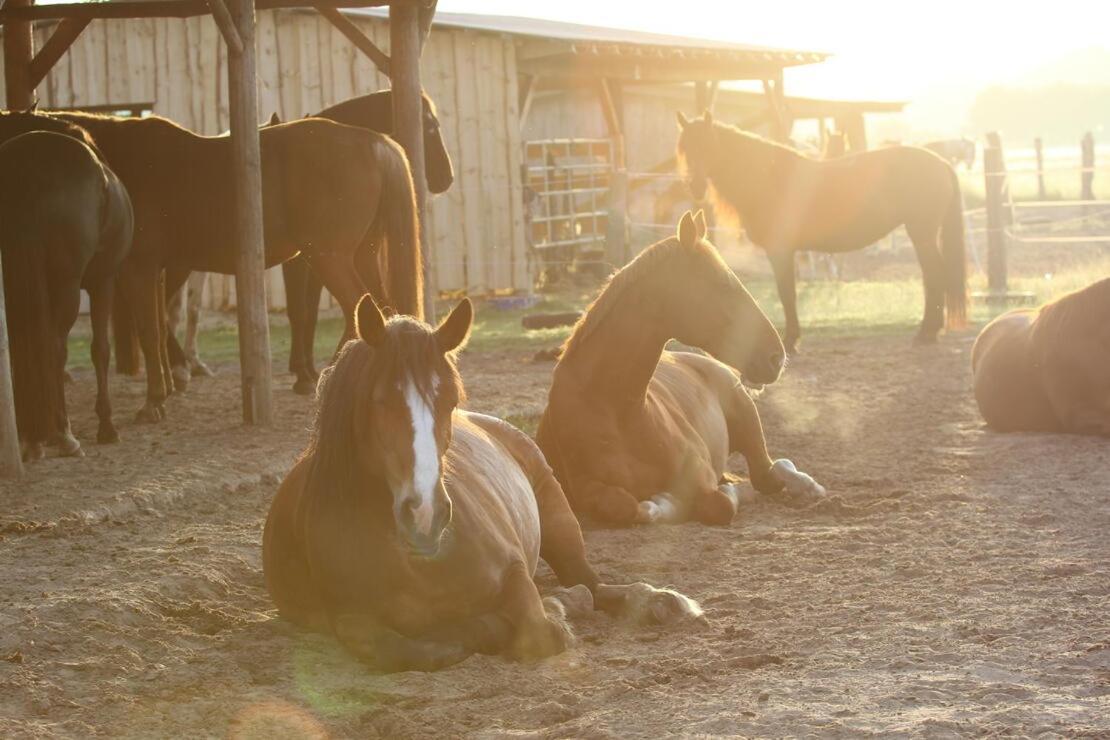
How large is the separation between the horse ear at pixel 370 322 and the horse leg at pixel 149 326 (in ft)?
18.0

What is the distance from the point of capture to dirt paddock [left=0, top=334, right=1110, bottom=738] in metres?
3.83

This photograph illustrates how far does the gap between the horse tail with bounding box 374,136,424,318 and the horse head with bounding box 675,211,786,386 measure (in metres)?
3.38

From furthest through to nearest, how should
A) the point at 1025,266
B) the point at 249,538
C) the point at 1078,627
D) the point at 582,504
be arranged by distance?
the point at 1025,266 < the point at 582,504 < the point at 249,538 < the point at 1078,627

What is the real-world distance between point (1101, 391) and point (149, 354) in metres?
6.00

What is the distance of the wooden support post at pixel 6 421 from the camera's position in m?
6.94

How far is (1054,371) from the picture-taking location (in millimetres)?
8352

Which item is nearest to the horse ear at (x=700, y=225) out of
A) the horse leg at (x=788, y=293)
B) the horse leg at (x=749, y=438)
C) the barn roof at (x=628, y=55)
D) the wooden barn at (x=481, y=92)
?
the horse leg at (x=749, y=438)

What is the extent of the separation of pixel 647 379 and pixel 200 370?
6382 millimetres

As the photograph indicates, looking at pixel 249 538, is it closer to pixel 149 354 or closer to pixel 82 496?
pixel 82 496

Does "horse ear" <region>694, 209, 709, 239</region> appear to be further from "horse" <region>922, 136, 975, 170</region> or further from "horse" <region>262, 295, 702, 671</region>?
"horse" <region>922, 136, 975, 170</region>

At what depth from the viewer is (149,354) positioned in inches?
360

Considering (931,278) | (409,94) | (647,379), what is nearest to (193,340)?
(409,94)

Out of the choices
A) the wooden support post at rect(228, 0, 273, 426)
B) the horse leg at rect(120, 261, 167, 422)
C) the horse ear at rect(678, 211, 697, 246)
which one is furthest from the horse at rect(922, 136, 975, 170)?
the horse ear at rect(678, 211, 697, 246)

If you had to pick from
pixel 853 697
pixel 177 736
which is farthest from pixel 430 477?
pixel 853 697
